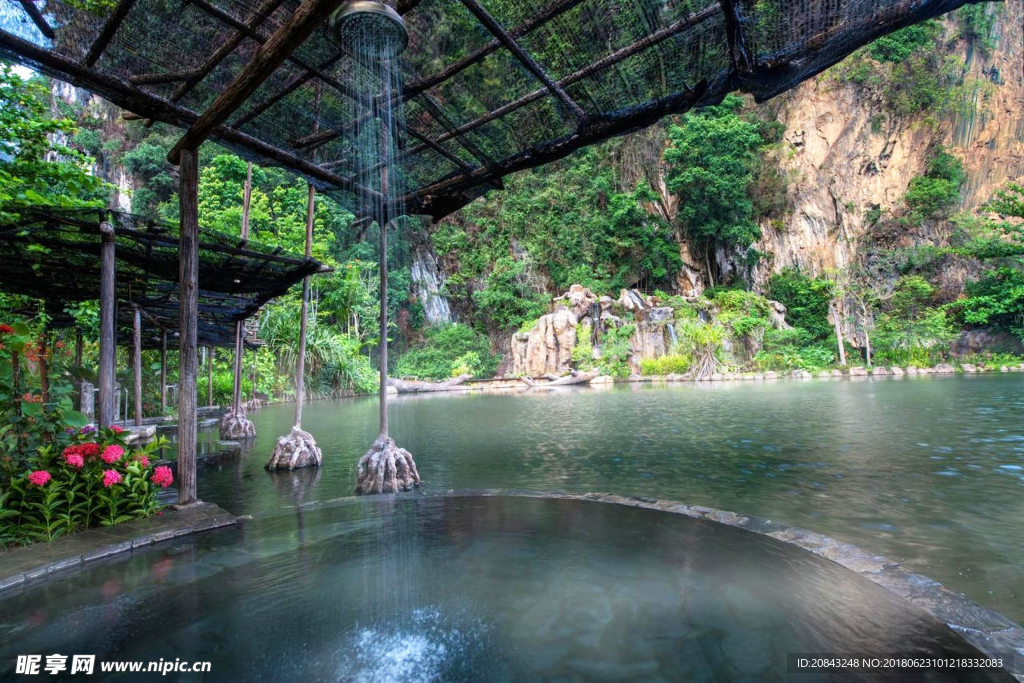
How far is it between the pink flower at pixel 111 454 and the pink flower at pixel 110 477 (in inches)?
3.2

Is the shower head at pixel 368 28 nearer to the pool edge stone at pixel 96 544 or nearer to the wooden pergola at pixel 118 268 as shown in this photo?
the wooden pergola at pixel 118 268

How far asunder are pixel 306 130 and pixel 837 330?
2778 cm

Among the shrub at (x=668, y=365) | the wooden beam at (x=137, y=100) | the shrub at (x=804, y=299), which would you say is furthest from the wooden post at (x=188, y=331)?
the shrub at (x=804, y=299)

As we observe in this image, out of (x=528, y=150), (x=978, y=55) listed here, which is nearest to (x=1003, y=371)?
(x=978, y=55)

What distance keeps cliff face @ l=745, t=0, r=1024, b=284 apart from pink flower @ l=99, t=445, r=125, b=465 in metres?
33.0

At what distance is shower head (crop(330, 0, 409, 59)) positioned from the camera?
2.79 meters

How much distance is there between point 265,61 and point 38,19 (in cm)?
145

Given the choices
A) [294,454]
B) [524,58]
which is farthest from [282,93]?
[294,454]

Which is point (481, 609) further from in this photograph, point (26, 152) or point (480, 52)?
point (26, 152)

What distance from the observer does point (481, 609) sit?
2406mm

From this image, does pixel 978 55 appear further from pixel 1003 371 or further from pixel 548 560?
pixel 548 560

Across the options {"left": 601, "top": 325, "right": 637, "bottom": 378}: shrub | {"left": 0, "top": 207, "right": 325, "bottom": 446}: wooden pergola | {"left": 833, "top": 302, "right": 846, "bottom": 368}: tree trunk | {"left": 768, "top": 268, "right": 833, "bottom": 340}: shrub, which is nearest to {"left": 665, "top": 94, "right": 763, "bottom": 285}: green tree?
{"left": 768, "top": 268, "right": 833, "bottom": 340}: shrub

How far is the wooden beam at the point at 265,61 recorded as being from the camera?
2799 millimetres

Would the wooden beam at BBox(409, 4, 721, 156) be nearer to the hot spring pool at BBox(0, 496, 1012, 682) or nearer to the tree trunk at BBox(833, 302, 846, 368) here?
the hot spring pool at BBox(0, 496, 1012, 682)
